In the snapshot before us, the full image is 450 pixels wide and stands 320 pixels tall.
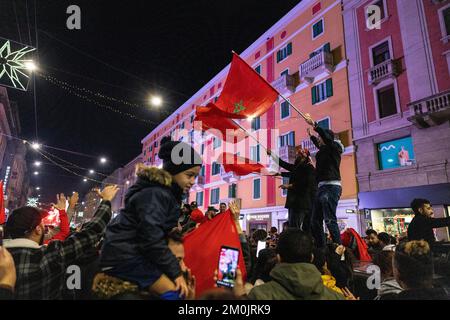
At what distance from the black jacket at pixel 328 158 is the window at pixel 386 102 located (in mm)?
13513

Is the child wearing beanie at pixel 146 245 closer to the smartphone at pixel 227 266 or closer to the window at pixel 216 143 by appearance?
the smartphone at pixel 227 266

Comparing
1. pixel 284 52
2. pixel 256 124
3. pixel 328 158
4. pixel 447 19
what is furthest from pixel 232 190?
pixel 328 158

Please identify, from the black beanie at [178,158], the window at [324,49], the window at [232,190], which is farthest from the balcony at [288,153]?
the black beanie at [178,158]

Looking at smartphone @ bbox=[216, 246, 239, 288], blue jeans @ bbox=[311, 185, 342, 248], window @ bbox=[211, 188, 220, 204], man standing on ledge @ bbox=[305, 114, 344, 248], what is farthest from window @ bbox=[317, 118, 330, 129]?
smartphone @ bbox=[216, 246, 239, 288]

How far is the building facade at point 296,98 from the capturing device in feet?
59.1

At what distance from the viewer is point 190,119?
3644cm

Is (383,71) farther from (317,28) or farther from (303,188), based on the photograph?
(303,188)

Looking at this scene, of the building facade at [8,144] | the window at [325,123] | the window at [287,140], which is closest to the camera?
the window at [325,123]

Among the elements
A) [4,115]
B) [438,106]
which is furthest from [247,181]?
[4,115]

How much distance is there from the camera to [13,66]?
6.79 meters

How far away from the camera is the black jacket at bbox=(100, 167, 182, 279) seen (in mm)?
1987

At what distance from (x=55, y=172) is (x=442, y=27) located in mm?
63922

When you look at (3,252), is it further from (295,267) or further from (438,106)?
(438,106)

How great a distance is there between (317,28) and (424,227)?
19.9m
